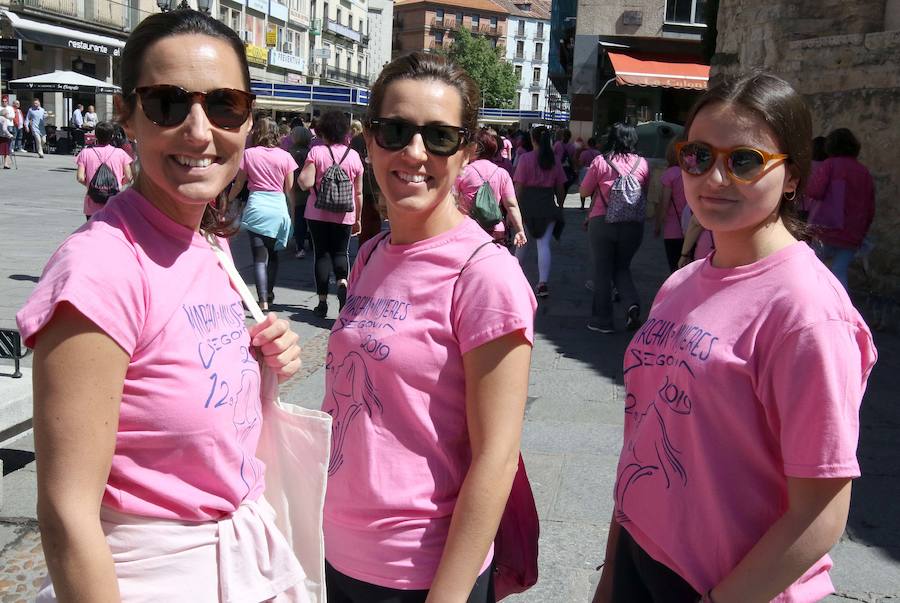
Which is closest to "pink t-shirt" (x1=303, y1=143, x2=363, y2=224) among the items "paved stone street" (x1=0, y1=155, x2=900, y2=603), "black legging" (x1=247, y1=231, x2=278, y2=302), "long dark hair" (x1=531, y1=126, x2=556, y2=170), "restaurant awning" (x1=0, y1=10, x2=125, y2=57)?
"black legging" (x1=247, y1=231, x2=278, y2=302)

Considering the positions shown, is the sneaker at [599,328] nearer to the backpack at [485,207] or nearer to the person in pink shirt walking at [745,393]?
the backpack at [485,207]

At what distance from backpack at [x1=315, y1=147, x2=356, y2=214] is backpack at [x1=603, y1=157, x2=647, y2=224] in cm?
222

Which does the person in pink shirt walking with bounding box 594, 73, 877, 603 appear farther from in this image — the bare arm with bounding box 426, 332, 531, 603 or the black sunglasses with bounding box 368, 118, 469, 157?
the black sunglasses with bounding box 368, 118, 469, 157

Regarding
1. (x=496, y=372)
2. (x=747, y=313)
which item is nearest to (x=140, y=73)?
(x=496, y=372)

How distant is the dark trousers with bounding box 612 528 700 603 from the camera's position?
175cm

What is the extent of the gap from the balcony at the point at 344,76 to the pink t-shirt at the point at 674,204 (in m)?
63.1

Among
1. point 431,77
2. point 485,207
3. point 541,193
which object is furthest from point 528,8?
point 431,77

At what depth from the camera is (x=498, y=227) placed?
8164 millimetres

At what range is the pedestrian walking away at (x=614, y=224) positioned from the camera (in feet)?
24.7

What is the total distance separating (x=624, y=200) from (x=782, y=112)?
227 inches

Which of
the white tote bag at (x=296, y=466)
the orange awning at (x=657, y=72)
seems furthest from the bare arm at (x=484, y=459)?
the orange awning at (x=657, y=72)

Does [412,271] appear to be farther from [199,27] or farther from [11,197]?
[11,197]

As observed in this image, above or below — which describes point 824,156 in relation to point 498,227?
above

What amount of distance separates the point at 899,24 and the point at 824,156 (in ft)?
9.18
